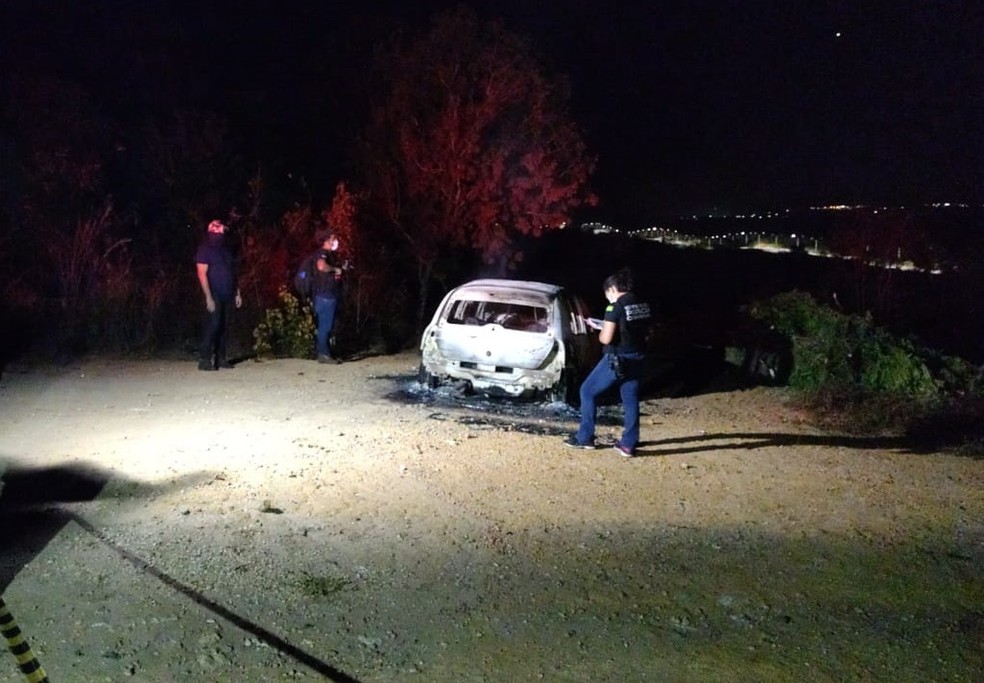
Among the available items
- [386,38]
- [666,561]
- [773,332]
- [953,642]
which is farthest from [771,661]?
[386,38]

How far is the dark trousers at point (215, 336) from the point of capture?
40.6ft

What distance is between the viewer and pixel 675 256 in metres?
60.1

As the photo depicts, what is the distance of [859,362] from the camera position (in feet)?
41.1

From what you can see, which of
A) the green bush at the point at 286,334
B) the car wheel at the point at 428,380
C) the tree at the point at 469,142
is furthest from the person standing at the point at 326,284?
the tree at the point at 469,142

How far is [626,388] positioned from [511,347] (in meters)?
2.43

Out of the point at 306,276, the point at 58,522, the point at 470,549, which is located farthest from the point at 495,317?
the point at 58,522

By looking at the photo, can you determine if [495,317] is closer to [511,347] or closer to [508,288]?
[508,288]

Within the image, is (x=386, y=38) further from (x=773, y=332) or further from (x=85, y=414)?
(x=85, y=414)

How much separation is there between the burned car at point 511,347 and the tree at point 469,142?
729cm

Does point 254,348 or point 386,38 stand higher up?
point 386,38

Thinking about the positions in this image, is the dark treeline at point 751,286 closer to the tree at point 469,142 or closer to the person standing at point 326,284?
the tree at point 469,142

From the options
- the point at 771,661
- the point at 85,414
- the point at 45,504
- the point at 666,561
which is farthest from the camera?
the point at 85,414

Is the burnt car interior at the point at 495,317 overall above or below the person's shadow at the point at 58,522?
above

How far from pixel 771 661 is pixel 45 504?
17.2ft
